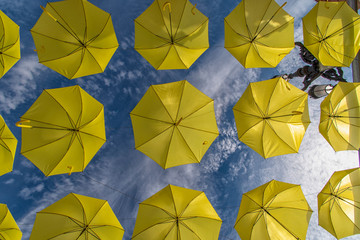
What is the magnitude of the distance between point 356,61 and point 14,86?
19.2 meters

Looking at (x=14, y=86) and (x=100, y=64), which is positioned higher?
(x=100, y=64)

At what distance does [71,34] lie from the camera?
30.0ft

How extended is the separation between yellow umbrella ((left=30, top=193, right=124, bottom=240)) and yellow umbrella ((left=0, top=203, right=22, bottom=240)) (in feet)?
4.61

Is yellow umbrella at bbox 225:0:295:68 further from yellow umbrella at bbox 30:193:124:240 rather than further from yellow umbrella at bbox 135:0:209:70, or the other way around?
yellow umbrella at bbox 30:193:124:240

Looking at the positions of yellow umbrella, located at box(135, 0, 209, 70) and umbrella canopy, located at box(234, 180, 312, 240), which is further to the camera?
umbrella canopy, located at box(234, 180, 312, 240)

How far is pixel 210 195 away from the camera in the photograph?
11.8m

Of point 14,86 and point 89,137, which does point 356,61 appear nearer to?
point 89,137

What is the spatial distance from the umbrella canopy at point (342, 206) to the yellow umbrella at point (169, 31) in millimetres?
9780

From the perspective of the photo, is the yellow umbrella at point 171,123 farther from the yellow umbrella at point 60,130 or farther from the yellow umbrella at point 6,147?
the yellow umbrella at point 6,147

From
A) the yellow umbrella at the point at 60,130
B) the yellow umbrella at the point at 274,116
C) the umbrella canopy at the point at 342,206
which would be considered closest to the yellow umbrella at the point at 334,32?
the yellow umbrella at the point at 274,116

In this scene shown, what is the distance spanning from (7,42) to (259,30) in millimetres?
11576

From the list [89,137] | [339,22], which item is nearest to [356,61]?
[339,22]

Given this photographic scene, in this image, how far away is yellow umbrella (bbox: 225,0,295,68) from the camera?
377 inches

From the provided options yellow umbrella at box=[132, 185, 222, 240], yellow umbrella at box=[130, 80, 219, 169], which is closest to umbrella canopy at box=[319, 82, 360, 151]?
yellow umbrella at box=[130, 80, 219, 169]
